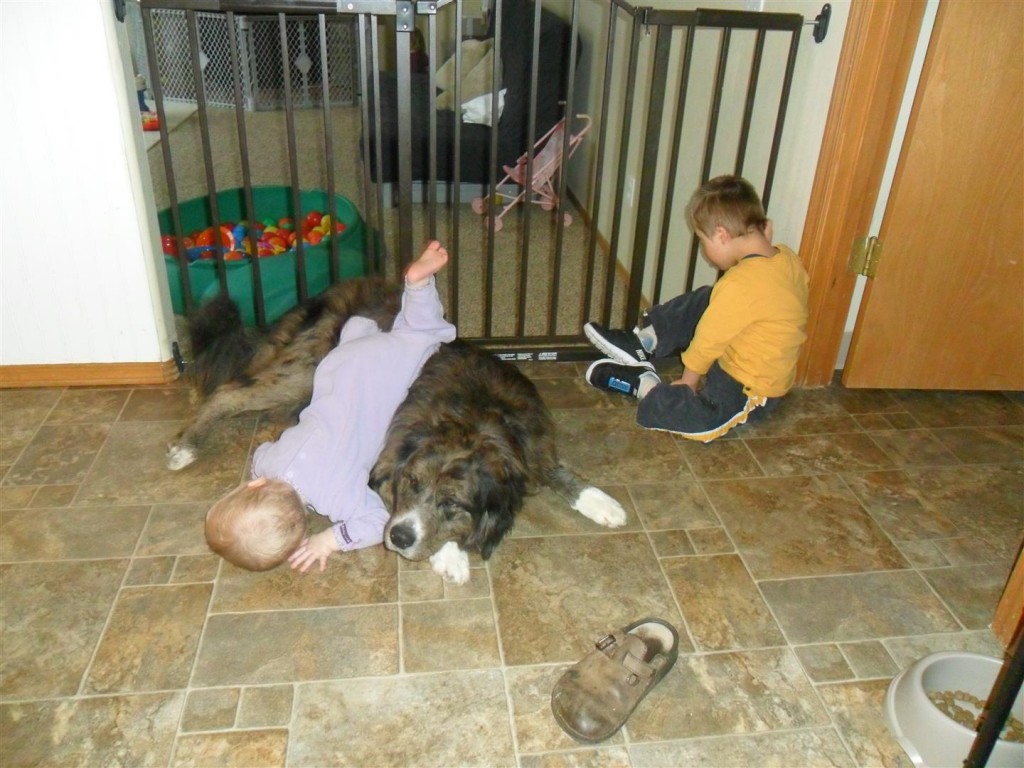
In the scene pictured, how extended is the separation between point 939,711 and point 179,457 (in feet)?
6.67

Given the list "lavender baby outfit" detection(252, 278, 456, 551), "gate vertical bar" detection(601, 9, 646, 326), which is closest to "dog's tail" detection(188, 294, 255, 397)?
"lavender baby outfit" detection(252, 278, 456, 551)

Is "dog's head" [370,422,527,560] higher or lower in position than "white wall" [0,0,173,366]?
lower

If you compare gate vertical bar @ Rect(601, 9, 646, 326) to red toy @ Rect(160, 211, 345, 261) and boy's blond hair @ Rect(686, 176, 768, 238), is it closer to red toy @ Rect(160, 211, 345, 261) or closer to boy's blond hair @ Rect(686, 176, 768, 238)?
boy's blond hair @ Rect(686, 176, 768, 238)

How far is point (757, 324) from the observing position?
2.59 meters

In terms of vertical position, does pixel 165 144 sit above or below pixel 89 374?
above

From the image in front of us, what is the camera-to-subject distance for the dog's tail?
2578 mm

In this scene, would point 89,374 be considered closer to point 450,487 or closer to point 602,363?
point 450,487

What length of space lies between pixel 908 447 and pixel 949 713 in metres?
1.16

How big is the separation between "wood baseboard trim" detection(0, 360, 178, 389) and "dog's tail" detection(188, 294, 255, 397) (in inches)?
10.6

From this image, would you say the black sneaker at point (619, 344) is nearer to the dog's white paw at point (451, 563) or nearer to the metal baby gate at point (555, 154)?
the metal baby gate at point (555, 154)

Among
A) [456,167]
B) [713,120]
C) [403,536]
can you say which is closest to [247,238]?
[456,167]

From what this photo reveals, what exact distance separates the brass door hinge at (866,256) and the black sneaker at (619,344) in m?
0.77

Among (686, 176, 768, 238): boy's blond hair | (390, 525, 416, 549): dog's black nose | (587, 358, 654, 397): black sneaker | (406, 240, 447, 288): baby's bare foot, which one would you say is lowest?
(587, 358, 654, 397): black sneaker

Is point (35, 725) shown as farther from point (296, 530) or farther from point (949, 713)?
point (949, 713)
